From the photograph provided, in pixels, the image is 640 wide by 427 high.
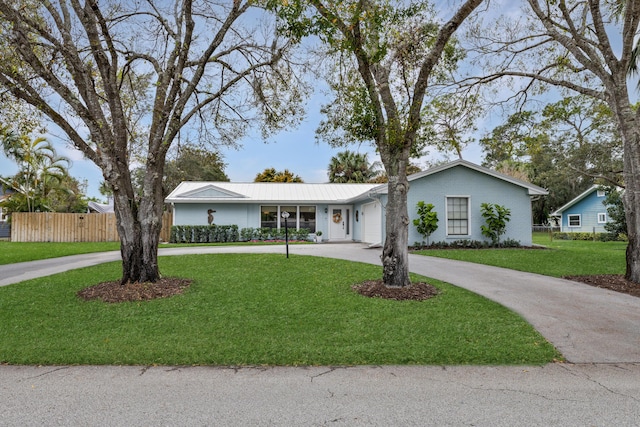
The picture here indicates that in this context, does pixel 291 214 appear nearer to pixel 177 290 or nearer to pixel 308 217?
pixel 308 217

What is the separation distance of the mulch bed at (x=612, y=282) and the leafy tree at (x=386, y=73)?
442cm

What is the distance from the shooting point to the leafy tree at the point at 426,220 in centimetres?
1473

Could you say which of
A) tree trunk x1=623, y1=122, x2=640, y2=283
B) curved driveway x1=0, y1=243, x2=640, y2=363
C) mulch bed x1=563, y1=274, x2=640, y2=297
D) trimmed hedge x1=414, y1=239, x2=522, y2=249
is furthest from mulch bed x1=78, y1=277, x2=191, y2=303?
trimmed hedge x1=414, y1=239, x2=522, y2=249

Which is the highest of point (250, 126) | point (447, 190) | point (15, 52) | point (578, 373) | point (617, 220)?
point (15, 52)

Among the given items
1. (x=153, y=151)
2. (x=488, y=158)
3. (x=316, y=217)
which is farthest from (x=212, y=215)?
(x=488, y=158)

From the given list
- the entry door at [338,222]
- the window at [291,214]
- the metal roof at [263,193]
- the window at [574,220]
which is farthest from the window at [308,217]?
the window at [574,220]

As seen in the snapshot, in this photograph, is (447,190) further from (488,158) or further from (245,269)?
(488,158)

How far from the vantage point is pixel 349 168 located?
3297 cm

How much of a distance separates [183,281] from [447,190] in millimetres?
11836

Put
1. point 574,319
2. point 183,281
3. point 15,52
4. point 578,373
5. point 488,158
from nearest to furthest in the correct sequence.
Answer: point 578,373, point 574,319, point 15,52, point 183,281, point 488,158

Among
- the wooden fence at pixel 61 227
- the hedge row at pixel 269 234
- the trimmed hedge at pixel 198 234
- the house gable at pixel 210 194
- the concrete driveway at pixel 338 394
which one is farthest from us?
the wooden fence at pixel 61 227

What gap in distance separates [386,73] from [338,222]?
13.9 meters

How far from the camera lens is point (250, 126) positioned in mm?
9227

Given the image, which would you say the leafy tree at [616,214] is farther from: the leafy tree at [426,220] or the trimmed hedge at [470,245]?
the leafy tree at [426,220]
